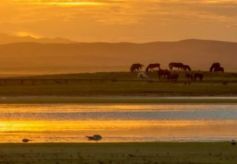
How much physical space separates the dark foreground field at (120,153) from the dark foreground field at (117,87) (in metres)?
39.4

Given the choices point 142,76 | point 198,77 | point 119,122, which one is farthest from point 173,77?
point 119,122

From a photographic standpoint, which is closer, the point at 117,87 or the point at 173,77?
the point at 117,87

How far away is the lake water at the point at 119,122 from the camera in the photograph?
36344 mm

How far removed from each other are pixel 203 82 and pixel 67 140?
48397 millimetres

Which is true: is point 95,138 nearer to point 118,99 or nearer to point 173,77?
point 118,99

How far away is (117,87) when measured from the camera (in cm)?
7638

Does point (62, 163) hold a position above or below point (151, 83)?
below

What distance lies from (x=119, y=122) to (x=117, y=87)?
32.7 meters

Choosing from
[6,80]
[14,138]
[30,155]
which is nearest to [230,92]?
[6,80]

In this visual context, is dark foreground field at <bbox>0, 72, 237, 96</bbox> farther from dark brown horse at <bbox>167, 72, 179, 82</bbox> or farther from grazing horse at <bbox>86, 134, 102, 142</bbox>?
grazing horse at <bbox>86, 134, 102, 142</bbox>

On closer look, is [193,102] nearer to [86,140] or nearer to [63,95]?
[63,95]

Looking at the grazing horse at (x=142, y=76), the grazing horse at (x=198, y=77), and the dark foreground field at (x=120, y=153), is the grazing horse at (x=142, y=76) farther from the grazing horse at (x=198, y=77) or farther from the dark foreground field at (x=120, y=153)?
the dark foreground field at (x=120, y=153)

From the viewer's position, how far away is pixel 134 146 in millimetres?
31812

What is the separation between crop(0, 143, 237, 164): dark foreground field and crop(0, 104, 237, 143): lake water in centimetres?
271
